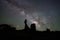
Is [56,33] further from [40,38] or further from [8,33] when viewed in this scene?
[8,33]

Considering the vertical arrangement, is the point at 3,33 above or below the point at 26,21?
below

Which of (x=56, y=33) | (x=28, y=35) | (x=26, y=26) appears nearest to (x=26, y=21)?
(x=26, y=26)

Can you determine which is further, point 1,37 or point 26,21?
point 26,21

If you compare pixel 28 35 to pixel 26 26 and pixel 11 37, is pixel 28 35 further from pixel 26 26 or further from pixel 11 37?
pixel 26 26

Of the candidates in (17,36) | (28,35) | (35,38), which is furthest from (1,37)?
(35,38)

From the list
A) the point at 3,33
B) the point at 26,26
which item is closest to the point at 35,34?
the point at 3,33

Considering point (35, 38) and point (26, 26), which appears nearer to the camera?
point (35, 38)

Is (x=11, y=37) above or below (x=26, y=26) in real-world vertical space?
below

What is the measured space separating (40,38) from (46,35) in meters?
1.36

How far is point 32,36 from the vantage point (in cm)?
2144

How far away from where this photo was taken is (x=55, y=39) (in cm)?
2125

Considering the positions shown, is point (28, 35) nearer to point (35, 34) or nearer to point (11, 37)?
point (35, 34)

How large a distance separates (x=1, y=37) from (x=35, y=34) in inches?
274

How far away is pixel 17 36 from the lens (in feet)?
70.6
